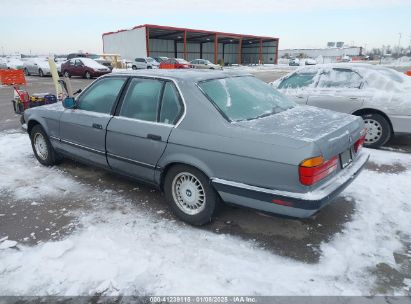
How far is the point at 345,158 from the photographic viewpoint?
3250 mm

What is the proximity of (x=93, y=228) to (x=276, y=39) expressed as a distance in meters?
67.6

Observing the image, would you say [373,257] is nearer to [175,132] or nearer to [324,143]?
[324,143]

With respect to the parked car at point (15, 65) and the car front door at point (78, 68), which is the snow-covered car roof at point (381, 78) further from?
the parked car at point (15, 65)

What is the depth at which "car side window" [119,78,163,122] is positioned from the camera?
3.63 m

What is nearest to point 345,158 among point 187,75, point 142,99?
point 187,75

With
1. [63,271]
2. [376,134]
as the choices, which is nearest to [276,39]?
[376,134]

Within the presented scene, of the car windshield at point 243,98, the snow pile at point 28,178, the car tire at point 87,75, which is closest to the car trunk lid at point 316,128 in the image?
the car windshield at point 243,98

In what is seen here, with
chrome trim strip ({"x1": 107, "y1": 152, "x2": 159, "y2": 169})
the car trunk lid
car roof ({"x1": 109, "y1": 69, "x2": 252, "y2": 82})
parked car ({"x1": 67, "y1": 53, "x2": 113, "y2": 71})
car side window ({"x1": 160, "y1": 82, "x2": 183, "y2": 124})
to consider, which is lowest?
chrome trim strip ({"x1": 107, "y1": 152, "x2": 159, "y2": 169})

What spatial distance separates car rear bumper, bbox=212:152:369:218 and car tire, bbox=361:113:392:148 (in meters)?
3.26

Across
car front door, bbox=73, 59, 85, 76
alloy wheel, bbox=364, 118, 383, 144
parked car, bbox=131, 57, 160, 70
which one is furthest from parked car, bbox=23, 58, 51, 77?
alloy wheel, bbox=364, 118, 383, 144

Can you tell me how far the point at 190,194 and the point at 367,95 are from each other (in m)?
4.28

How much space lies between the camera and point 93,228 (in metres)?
3.47

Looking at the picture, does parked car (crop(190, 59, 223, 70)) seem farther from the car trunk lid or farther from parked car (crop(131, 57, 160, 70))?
the car trunk lid

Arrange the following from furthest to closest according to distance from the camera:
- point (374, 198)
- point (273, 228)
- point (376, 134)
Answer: point (376, 134) < point (374, 198) < point (273, 228)
